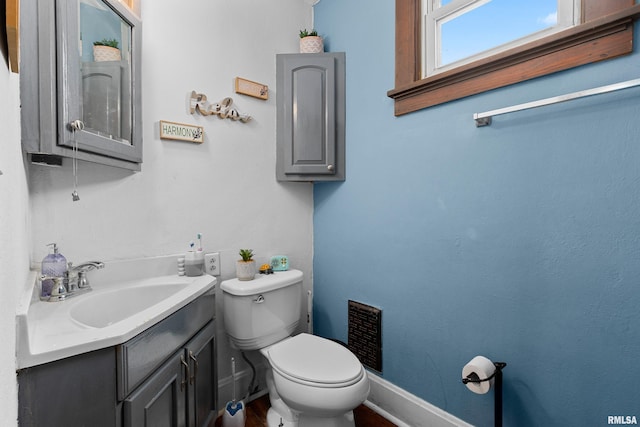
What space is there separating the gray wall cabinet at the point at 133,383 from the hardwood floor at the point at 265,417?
13.7 inches

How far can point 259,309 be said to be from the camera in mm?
1592

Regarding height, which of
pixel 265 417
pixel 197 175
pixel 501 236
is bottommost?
pixel 265 417

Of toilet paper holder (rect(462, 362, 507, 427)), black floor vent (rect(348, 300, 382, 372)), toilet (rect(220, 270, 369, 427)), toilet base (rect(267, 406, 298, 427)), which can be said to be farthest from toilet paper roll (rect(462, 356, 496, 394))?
toilet base (rect(267, 406, 298, 427))

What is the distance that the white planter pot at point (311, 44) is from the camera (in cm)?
192

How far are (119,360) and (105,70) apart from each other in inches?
42.9

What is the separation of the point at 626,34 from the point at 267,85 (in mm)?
1622

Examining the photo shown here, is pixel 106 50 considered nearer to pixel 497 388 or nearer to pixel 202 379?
pixel 202 379

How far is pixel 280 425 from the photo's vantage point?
150 centimetres

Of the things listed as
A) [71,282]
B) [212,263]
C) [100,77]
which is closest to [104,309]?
[71,282]

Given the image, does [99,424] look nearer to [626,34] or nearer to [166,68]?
[166,68]

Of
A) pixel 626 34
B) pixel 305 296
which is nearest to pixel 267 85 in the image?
pixel 305 296

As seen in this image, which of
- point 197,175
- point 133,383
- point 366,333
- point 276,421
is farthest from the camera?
point 366,333

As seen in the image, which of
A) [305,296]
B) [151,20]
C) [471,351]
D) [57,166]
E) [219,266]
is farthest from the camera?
[305,296]

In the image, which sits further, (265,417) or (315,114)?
(315,114)
